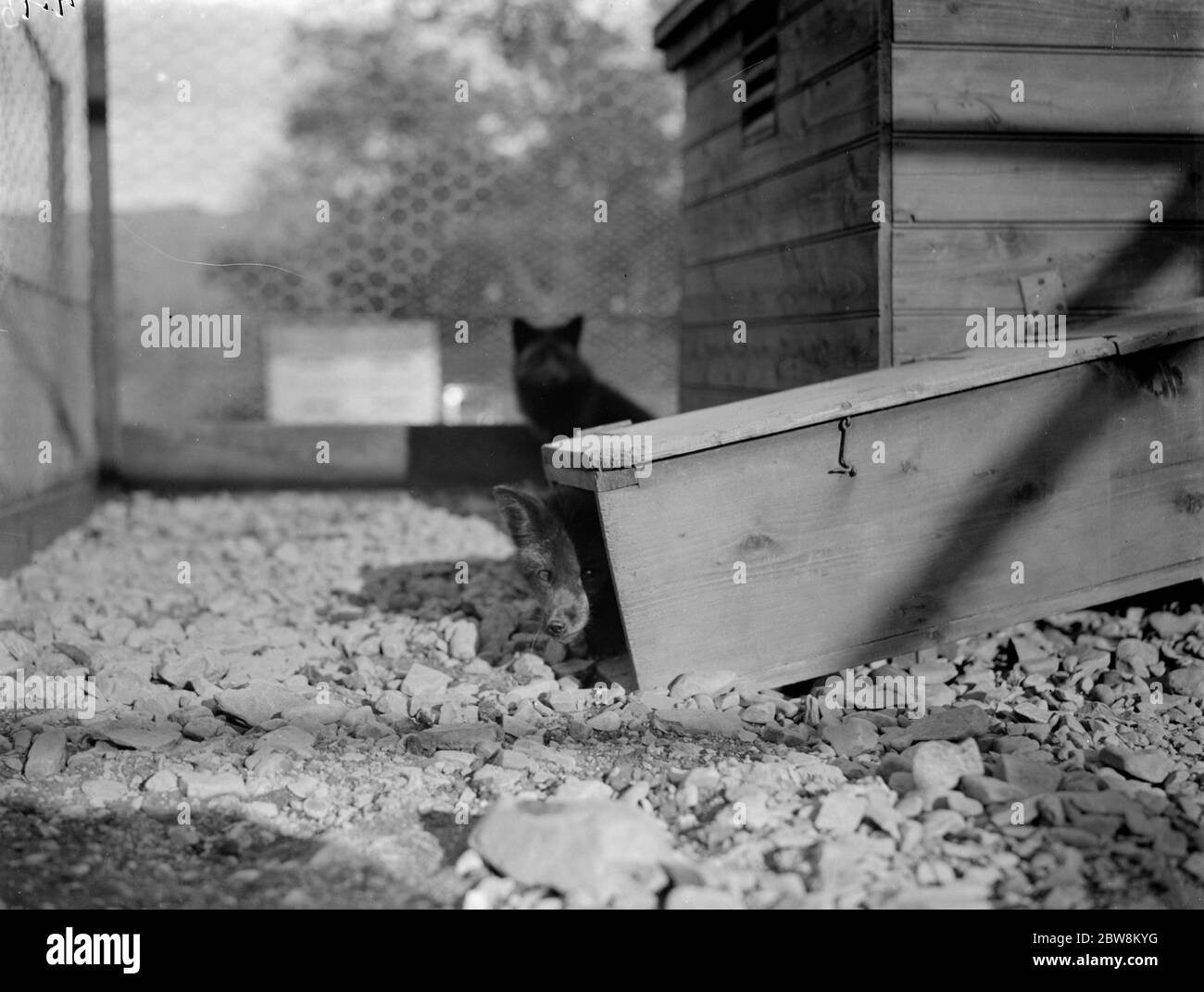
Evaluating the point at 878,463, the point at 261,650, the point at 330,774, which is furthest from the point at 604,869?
the point at 261,650

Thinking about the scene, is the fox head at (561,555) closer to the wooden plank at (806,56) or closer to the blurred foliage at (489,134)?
the wooden plank at (806,56)

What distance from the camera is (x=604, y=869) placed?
1705 mm

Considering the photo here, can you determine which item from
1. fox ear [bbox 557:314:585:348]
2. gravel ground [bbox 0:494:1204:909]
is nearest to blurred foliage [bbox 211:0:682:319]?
fox ear [bbox 557:314:585:348]

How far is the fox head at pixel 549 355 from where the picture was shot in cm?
625

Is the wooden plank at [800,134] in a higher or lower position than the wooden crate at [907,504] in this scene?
higher

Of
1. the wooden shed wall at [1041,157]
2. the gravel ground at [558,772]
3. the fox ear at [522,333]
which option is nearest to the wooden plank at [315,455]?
the fox ear at [522,333]

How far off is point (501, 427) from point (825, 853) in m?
5.01

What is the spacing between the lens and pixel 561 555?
3.12 meters

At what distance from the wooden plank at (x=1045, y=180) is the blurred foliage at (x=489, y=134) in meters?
5.44

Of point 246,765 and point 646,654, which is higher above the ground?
point 646,654

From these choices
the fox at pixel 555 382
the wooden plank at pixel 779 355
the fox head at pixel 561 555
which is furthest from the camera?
the fox at pixel 555 382

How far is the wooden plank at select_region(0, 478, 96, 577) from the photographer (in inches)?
171
